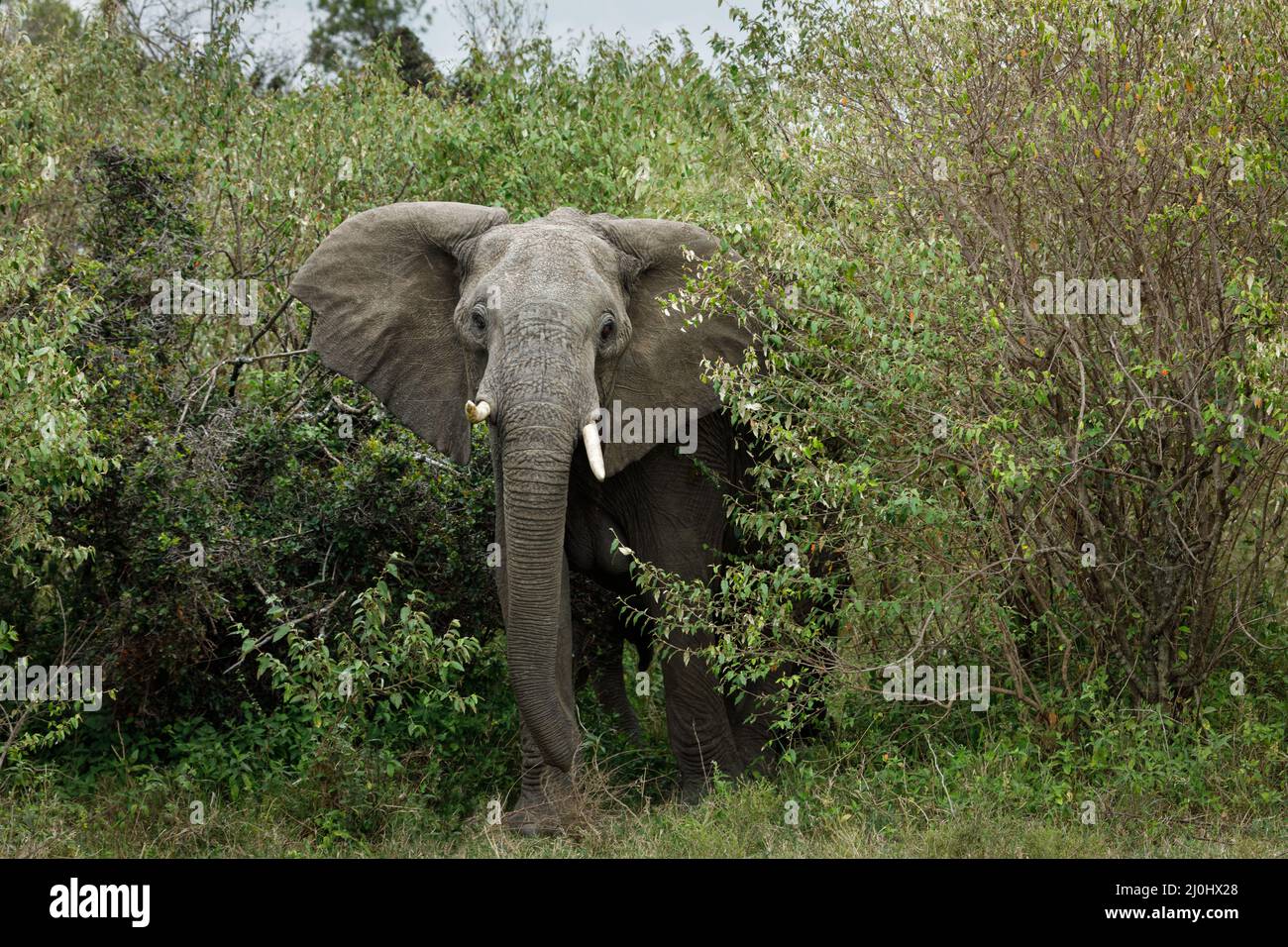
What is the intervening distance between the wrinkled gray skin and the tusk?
0.28 meters

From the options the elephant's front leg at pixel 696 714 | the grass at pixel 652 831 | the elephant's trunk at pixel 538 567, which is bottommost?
the grass at pixel 652 831

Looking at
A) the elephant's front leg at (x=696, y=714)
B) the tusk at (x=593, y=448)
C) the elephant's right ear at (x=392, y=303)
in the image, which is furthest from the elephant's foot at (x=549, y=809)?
the elephant's right ear at (x=392, y=303)

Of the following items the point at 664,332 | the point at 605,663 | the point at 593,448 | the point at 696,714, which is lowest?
the point at 696,714

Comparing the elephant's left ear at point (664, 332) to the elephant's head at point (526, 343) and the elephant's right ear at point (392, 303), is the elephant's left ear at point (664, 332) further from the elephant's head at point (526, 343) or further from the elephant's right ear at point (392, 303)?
the elephant's right ear at point (392, 303)

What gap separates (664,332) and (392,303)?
4.97 ft

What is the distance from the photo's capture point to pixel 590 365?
812cm

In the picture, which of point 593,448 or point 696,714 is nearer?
point 593,448

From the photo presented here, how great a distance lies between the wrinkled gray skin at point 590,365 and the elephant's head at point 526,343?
11 mm

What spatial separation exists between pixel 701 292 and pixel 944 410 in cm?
138

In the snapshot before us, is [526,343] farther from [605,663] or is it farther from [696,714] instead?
[605,663]

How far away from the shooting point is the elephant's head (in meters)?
7.91

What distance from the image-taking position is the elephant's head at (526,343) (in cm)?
791

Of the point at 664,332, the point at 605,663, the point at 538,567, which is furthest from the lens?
the point at 605,663

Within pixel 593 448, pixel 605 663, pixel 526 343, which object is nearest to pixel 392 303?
pixel 526 343
